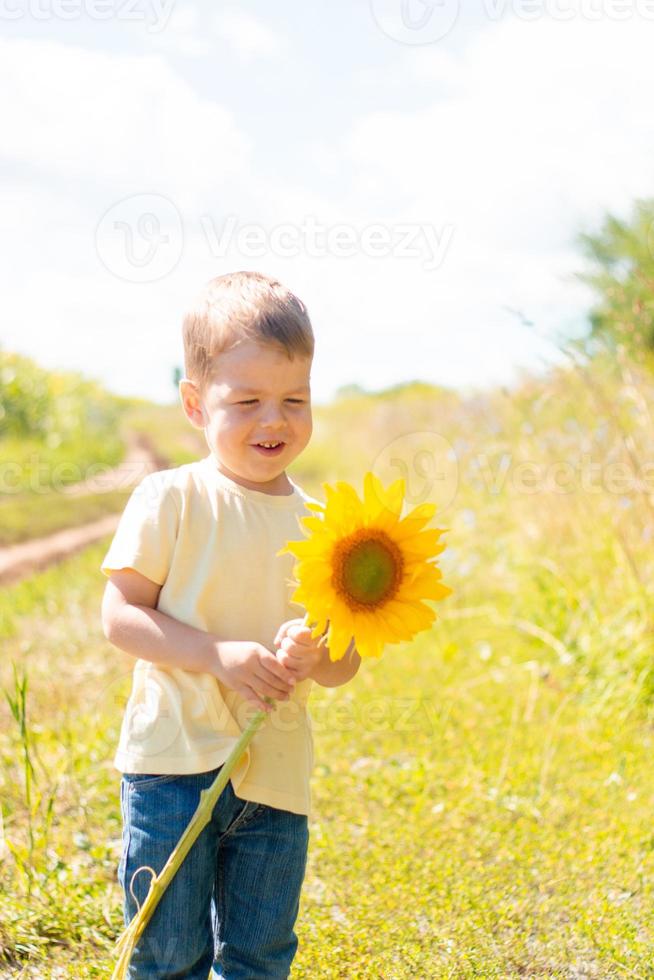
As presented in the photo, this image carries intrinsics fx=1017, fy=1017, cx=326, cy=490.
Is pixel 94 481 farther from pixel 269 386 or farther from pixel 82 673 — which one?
pixel 269 386

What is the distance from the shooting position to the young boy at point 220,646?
6.05ft

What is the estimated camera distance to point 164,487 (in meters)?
1.91

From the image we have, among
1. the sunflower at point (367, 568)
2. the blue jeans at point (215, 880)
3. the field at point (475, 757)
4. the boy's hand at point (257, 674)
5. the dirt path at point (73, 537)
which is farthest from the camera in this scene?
the dirt path at point (73, 537)

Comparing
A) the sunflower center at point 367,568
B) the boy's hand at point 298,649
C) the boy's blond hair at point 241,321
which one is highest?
the boy's blond hair at point 241,321

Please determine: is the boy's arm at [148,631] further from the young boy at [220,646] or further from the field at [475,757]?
the field at [475,757]

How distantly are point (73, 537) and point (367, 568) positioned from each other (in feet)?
25.0

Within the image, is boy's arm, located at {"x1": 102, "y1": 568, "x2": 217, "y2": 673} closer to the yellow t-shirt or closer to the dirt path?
the yellow t-shirt

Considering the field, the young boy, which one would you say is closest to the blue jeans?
the young boy

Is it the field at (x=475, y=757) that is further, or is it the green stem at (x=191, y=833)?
the field at (x=475, y=757)

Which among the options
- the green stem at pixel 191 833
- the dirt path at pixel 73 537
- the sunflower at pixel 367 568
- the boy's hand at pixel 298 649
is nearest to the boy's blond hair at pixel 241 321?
the sunflower at pixel 367 568

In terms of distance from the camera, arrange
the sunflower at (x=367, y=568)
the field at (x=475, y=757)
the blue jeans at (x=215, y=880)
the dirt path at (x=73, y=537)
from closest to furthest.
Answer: the sunflower at (x=367, y=568), the blue jeans at (x=215, y=880), the field at (x=475, y=757), the dirt path at (x=73, y=537)

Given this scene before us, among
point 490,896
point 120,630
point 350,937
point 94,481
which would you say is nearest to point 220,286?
point 120,630

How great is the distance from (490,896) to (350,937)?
16.7 inches

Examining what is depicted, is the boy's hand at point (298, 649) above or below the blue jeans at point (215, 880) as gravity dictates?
above
